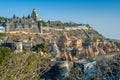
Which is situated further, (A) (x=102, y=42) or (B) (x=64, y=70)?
(A) (x=102, y=42)

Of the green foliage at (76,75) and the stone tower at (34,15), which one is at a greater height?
the stone tower at (34,15)

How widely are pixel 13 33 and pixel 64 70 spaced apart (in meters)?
32.3

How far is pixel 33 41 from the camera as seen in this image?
60500mm

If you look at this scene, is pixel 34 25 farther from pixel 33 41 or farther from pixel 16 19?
pixel 33 41

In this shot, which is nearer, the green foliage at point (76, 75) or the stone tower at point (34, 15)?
the green foliage at point (76, 75)

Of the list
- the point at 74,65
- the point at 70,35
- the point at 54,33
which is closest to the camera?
the point at 74,65

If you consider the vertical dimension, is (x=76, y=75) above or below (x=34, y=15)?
below

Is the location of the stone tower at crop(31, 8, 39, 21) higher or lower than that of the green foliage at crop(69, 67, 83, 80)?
higher

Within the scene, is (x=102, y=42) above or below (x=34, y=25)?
below

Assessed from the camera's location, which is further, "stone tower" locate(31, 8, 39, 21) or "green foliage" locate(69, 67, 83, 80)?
"stone tower" locate(31, 8, 39, 21)

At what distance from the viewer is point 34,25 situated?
70.3 m

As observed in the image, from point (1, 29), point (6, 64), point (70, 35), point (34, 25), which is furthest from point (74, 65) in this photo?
point (70, 35)

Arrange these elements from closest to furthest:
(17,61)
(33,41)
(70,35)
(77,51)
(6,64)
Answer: (17,61) → (6,64) → (33,41) → (77,51) → (70,35)

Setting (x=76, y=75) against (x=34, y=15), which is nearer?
(x=76, y=75)
